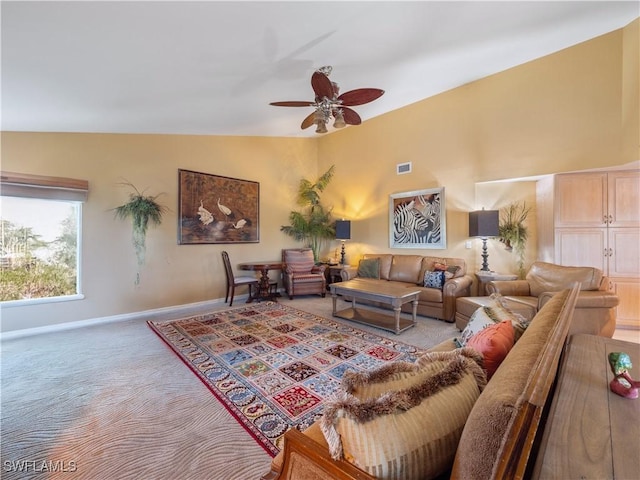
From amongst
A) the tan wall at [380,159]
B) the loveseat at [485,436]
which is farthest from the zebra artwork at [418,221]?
the loveseat at [485,436]

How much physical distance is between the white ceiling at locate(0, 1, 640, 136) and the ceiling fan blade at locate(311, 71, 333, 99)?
39 centimetres

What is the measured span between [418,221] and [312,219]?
7.81 feet

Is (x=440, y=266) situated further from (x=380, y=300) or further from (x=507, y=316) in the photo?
(x=507, y=316)

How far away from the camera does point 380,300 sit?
3.49 metres

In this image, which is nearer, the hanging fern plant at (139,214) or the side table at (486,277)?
the side table at (486,277)

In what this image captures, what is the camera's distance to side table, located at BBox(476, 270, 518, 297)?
12.9ft

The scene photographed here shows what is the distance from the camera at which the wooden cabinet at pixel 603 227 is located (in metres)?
3.46

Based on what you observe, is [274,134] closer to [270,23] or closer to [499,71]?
[270,23]

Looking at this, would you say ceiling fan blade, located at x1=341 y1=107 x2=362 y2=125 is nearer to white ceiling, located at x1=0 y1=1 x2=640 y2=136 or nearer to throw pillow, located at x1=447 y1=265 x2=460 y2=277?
white ceiling, located at x1=0 y1=1 x2=640 y2=136

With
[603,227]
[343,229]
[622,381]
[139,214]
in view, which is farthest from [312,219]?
[622,381]

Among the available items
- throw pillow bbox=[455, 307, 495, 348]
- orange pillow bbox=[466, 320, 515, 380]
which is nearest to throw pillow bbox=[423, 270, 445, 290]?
throw pillow bbox=[455, 307, 495, 348]

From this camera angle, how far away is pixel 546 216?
3.93 m

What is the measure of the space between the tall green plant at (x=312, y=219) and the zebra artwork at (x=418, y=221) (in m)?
1.58

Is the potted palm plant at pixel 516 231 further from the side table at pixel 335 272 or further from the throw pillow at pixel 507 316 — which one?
the throw pillow at pixel 507 316
